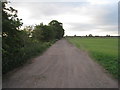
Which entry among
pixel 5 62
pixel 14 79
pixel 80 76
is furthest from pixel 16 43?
pixel 80 76

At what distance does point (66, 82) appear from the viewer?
9.94 m

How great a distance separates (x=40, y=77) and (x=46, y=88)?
2.36 m

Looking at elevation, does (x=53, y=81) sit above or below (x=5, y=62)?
below

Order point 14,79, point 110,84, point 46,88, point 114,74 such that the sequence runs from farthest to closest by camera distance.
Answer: point 114,74
point 14,79
point 110,84
point 46,88

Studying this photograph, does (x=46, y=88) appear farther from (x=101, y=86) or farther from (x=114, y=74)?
(x=114, y=74)

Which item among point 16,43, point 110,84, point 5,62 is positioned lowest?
point 110,84

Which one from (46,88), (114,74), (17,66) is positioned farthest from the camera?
(17,66)

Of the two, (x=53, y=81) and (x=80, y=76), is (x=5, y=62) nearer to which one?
(x=53, y=81)

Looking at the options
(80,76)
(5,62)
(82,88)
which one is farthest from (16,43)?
(82,88)

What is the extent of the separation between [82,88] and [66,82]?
1.20 m

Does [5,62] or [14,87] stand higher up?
[5,62]

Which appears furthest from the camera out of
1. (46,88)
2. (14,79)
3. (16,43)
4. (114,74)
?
(16,43)

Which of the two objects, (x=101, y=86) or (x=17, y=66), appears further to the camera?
(x=17, y=66)

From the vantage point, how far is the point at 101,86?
935 cm
